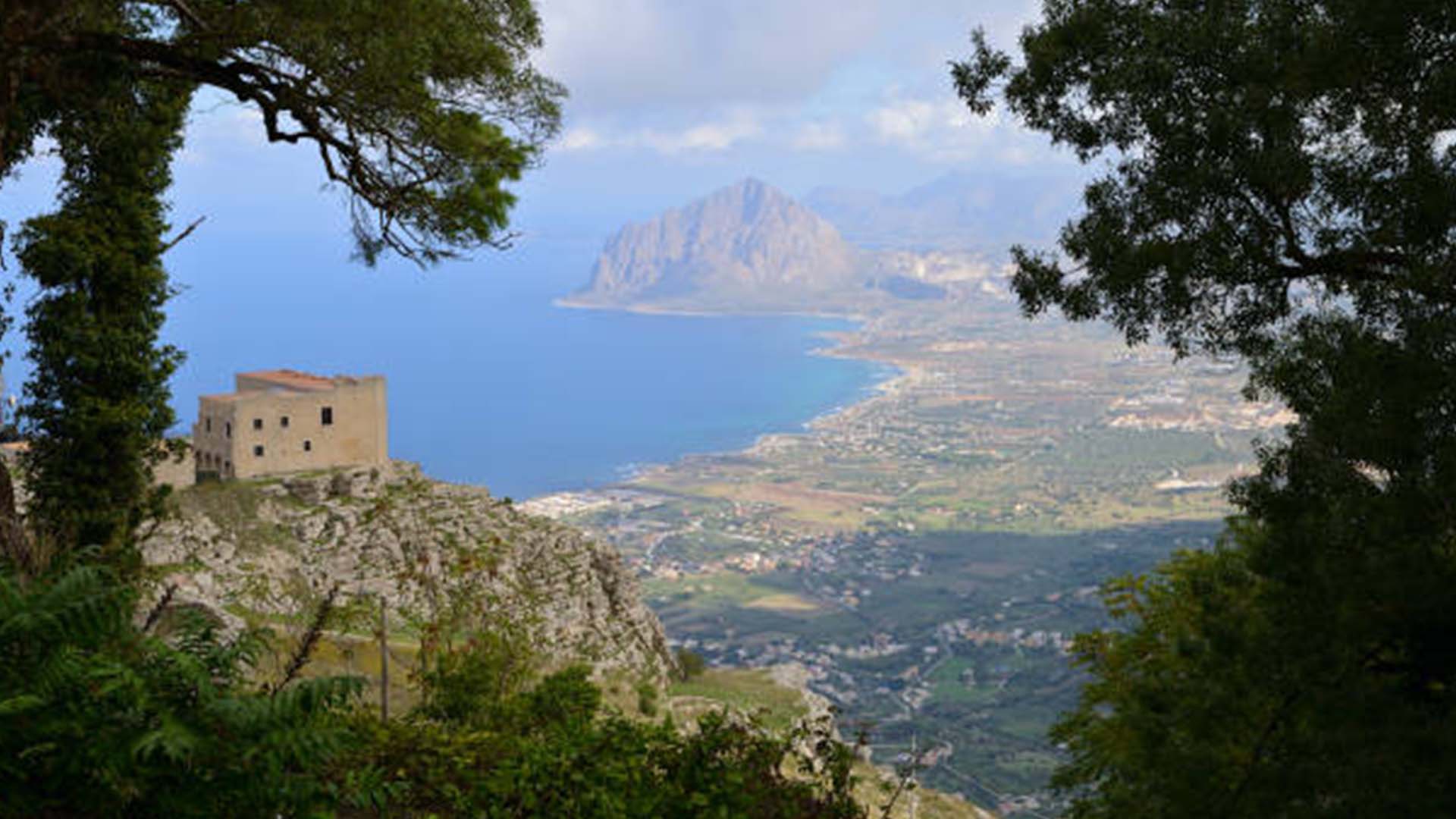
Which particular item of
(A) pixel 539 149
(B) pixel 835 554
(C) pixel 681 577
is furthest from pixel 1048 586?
(A) pixel 539 149

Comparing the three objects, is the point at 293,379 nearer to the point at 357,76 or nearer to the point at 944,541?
the point at 357,76

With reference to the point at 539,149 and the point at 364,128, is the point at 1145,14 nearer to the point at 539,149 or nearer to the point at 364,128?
the point at 539,149

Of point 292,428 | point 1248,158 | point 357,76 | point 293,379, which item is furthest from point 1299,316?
point 293,379

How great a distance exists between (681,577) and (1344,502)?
97.9 m

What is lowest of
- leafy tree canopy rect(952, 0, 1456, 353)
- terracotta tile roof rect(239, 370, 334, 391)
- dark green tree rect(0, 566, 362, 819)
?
dark green tree rect(0, 566, 362, 819)

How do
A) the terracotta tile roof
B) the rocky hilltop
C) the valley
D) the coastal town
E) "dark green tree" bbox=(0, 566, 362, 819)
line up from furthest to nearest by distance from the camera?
the coastal town < the valley < the terracotta tile roof < the rocky hilltop < "dark green tree" bbox=(0, 566, 362, 819)

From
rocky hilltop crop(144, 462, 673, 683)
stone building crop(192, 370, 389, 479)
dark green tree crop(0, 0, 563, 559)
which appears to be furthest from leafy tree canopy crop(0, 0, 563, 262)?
stone building crop(192, 370, 389, 479)

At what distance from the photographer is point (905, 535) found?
120375 millimetres

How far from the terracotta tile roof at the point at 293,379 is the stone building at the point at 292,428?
8cm

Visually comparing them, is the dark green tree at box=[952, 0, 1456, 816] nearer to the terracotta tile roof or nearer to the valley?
the valley

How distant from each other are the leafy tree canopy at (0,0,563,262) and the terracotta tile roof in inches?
1075

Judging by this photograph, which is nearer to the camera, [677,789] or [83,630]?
[83,630]

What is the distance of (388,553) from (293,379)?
513 inches

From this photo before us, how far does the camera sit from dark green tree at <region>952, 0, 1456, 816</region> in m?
6.80
